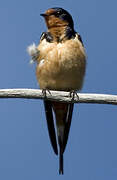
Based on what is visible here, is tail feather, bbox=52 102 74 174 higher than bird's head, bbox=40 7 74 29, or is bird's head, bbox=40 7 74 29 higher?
bird's head, bbox=40 7 74 29

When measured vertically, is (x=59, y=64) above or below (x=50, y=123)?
above

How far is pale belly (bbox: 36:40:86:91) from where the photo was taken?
5180 millimetres

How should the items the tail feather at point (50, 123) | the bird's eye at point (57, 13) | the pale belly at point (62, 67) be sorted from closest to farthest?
the pale belly at point (62, 67)
the tail feather at point (50, 123)
the bird's eye at point (57, 13)

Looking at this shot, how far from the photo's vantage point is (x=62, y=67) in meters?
5.19

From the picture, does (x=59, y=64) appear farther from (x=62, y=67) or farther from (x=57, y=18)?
(x=57, y=18)

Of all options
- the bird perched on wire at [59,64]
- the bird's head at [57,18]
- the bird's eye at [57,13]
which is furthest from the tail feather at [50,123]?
the bird's eye at [57,13]

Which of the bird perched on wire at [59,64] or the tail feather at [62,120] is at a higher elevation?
the bird perched on wire at [59,64]

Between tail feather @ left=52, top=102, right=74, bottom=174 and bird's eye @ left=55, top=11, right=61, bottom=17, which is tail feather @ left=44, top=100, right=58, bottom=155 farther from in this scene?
bird's eye @ left=55, top=11, right=61, bottom=17

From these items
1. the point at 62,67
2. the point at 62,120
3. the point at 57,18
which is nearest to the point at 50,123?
the point at 62,120

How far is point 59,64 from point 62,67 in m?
0.05

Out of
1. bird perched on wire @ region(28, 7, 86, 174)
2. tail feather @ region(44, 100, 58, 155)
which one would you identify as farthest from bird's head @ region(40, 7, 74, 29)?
tail feather @ region(44, 100, 58, 155)

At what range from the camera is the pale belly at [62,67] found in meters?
5.18

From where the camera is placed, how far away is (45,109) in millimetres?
5398

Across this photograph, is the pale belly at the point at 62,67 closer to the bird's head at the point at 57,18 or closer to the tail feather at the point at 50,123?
the tail feather at the point at 50,123
